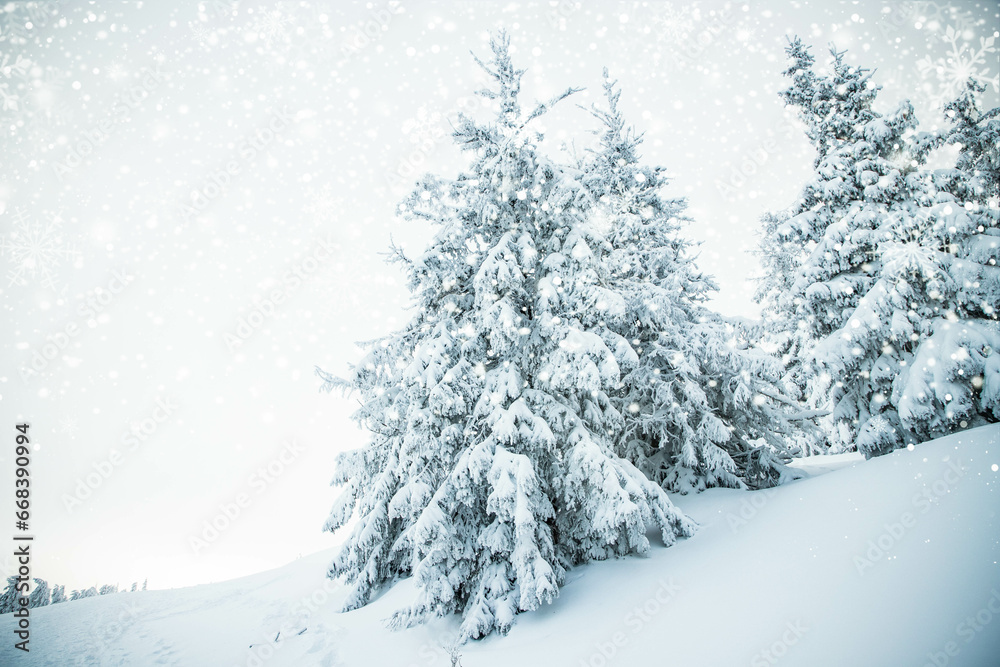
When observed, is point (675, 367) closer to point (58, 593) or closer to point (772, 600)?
point (772, 600)

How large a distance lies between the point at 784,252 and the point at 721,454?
10.3 m

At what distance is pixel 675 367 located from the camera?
11.6 m

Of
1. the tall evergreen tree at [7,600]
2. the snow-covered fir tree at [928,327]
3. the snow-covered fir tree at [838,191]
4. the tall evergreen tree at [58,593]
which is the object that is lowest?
the tall evergreen tree at [58,593]

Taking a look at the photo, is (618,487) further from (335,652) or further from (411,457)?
(335,652)

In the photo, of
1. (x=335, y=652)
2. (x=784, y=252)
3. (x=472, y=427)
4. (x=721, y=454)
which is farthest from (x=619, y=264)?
(x=335, y=652)

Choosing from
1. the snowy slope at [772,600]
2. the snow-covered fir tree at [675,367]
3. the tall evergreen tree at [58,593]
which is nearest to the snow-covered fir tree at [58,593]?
the tall evergreen tree at [58,593]

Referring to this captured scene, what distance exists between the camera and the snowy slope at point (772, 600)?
469cm

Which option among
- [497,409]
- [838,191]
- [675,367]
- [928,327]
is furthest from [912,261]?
[497,409]

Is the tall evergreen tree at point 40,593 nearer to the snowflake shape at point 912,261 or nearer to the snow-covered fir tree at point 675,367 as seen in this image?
the snow-covered fir tree at point 675,367

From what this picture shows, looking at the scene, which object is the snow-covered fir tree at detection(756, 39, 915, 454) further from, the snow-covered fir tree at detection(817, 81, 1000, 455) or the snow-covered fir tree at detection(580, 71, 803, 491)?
the snow-covered fir tree at detection(580, 71, 803, 491)

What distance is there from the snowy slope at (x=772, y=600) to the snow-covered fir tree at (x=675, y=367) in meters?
1.46

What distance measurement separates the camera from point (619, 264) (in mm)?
Result: 12492

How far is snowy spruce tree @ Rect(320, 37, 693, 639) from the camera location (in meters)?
7.45

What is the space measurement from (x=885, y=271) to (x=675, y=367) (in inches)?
211
